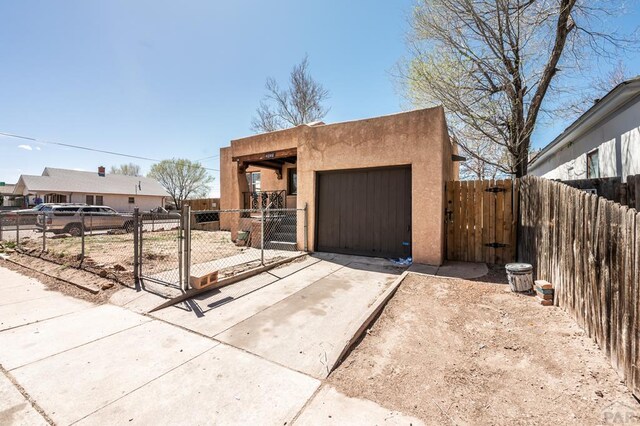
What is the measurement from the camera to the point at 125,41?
33.8 feet

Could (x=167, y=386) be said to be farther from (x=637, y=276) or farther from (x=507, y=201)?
(x=507, y=201)

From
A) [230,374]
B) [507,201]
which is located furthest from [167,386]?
Answer: [507,201]

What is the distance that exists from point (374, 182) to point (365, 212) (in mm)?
887

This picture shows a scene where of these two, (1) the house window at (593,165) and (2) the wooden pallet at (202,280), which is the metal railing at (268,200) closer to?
(2) the wooden pallet at (202,280)

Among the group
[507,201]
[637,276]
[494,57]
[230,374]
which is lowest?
[230,374]

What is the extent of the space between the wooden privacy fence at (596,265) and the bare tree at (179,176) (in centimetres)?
4529

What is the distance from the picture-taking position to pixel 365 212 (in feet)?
25.0

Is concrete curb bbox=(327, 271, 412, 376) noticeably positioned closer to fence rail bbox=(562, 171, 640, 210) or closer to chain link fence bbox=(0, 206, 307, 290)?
chain link fence bbox=(0, 206, 307, 290)

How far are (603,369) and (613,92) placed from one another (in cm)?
635

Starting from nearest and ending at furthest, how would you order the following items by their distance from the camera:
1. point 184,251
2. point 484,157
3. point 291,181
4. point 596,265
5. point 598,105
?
point 596,265
point 184,251
point 598,105
point 291,181
point 484,157

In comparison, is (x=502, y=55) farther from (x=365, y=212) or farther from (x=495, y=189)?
(x=365, y=212)

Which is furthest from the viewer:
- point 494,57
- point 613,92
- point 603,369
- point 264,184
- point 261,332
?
point 264,184

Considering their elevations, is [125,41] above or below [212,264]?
above

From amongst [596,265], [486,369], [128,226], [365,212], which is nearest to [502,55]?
[365,212]
